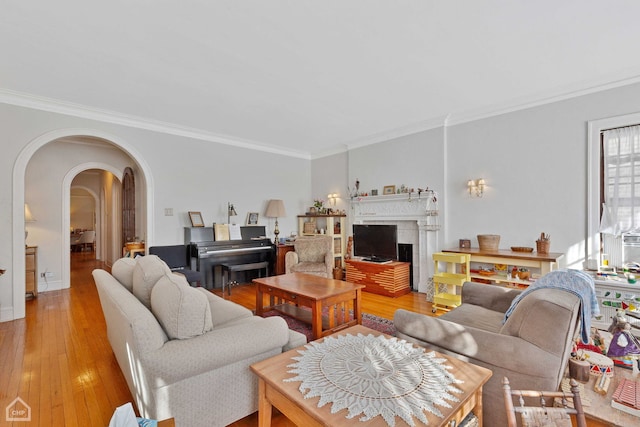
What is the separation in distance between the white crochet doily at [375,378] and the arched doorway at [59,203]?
13.5 feet

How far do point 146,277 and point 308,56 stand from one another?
2365mm

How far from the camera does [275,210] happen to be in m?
5.85

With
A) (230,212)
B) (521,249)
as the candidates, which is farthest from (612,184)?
(230,212)

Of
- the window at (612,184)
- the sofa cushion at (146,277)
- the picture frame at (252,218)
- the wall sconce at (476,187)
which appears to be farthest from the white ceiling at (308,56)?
the picture frame at (252,218)

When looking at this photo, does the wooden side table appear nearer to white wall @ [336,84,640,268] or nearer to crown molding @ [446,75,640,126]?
white wall @ [336,84,640,268]

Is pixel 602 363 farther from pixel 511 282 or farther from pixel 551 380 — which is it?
pixel 511 282

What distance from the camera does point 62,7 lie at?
82.1 inches

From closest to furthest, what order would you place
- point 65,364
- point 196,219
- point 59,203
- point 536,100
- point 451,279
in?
point 65,364 → point 536,100 → point 451,279 → point 196,219 → point 59,203

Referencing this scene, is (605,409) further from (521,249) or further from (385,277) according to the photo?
(385,277)

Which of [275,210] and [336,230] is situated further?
[336,230]

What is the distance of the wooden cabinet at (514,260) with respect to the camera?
326 cm

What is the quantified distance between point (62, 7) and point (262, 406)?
2.99 meters

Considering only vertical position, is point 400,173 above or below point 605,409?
above

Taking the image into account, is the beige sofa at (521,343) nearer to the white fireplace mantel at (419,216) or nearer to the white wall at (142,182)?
the white fireplace mantel at (419,216)
